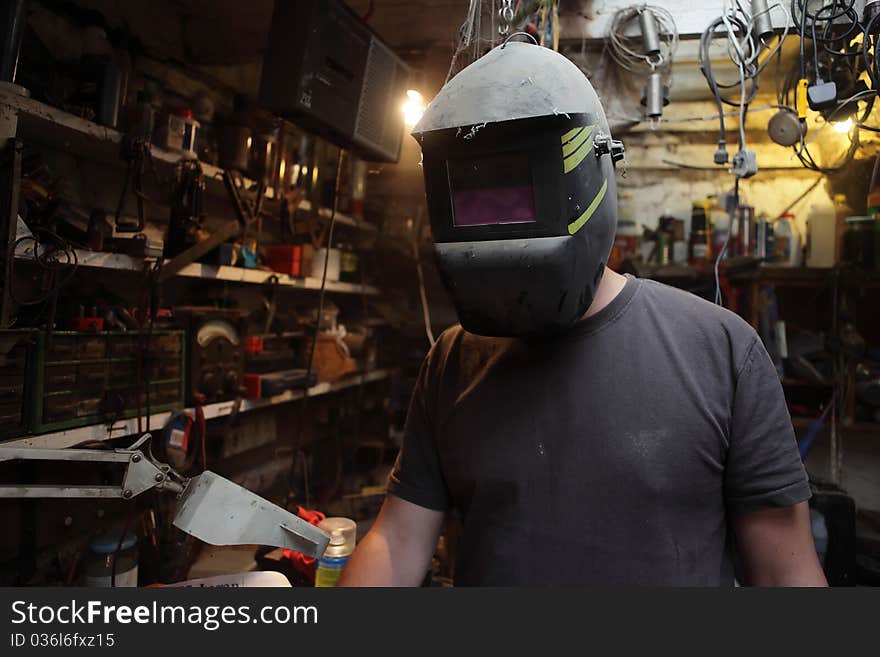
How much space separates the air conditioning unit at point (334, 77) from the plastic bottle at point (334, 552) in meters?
1.45

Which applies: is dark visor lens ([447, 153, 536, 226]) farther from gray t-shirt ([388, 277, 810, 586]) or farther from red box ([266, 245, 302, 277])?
red box ([266, 245, 302, 277])

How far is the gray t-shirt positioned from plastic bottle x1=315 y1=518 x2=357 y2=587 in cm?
105

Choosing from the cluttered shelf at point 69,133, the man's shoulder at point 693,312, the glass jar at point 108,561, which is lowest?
the glass jar at point 108,561

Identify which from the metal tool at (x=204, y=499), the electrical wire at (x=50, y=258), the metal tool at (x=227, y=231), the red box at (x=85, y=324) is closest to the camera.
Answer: the metal tool at (x=204, y=499)

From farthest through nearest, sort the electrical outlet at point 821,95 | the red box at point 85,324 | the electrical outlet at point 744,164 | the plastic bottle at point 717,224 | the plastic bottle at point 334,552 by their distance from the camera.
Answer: the plastic bottle at point 717,224 → the plastic bottle at point 334,552 → the red box at point 85,324 → the electrical outlet at point 744,164 → the electrical outlet at point 821,95

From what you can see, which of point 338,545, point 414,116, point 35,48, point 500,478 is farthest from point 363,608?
point 414,116

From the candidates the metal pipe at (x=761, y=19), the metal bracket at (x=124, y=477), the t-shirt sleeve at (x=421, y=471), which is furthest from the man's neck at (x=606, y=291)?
the metal pipe at (x=761, y=19)

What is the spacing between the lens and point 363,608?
35.3 inches

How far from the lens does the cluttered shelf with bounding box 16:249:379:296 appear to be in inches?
73.9

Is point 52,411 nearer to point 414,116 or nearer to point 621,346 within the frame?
point 621,346

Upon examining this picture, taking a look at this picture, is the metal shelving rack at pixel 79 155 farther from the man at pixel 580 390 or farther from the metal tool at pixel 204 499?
the man at pixel 580 390

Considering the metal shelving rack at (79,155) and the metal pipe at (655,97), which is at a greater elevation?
the metal pipe at (655,97)

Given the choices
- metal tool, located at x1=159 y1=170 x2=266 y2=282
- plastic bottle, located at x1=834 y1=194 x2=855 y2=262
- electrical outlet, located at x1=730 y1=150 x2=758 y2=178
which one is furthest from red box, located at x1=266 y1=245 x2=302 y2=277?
plastic bottle, located at x1=834 y1=194 x2=855 y2=262

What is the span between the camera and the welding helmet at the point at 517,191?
910mm
